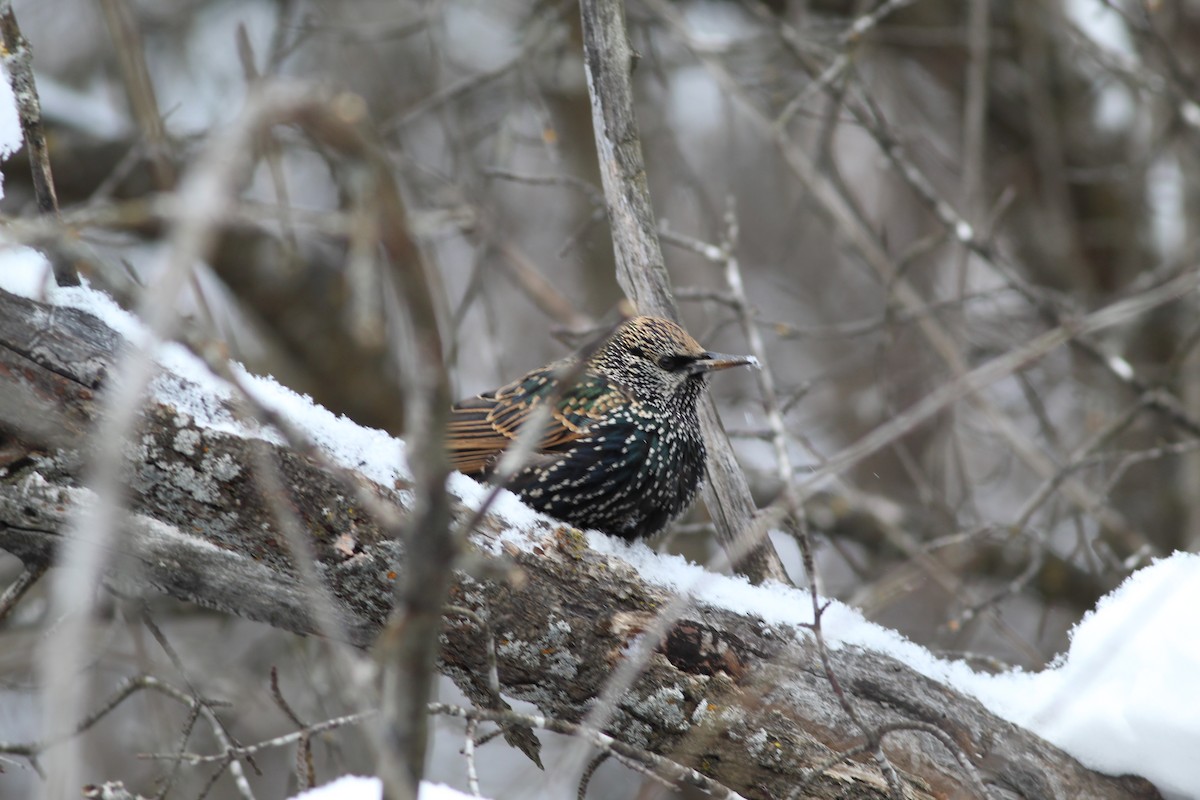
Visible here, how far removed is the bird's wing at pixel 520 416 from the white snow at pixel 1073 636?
878 millimetres

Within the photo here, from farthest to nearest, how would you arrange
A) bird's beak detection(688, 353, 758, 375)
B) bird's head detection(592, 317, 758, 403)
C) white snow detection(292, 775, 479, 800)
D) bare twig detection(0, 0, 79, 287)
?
bird's head detection(592, 317, 758, 403), bird's beak detection(688, 353, 758, 375), bare twig detection(0, 0, 79, 287), white snow detection(292, 775, 479, 800)

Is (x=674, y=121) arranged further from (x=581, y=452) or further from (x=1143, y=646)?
(x=1143, y=646)

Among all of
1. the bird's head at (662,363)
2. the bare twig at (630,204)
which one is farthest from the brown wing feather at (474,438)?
the bare twig at (630,204)

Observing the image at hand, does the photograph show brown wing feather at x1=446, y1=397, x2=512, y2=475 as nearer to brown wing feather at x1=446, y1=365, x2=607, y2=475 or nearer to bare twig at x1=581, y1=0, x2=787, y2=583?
brown wing feather at x1=446, y1=365, x2=607, y2=475

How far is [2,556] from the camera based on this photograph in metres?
4.57

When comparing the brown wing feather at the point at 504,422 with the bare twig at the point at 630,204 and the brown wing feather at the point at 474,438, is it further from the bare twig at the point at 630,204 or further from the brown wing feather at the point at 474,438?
the bare twig at the point at 630,204

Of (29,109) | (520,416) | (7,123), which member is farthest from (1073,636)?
(7,123)

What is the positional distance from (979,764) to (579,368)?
6.05ft

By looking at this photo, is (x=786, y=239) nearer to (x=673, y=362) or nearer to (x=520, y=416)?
(x=673, y=362)

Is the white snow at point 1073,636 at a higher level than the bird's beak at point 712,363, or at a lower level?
lower

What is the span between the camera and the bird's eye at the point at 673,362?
3.71 meters

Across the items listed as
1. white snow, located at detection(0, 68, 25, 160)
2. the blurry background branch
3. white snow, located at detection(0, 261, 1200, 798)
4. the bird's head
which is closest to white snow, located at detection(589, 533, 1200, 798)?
white snow, located at detection(0, 261, 1200, 798)

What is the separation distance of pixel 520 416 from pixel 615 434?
33 centimetres

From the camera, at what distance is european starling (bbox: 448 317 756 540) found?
135 inches
